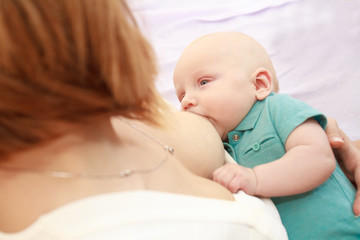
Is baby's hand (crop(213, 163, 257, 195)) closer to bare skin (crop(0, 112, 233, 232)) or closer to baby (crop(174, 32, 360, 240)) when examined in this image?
baby (crop(174, 32, 360, 240))

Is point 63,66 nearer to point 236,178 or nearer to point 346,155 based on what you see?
point 236,178

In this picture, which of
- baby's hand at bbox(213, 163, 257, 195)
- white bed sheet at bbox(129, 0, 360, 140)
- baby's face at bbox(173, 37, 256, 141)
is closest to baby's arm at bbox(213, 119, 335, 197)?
baby's hand at bbox(213, 163, 257, 195)

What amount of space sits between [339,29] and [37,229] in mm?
1653

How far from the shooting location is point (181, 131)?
91 cm

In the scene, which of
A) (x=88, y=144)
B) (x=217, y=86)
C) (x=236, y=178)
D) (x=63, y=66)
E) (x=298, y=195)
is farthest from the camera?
(x=217, y=86)

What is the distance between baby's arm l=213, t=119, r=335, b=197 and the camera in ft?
2.77

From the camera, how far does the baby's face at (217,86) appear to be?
1.03m

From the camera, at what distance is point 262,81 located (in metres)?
1.10

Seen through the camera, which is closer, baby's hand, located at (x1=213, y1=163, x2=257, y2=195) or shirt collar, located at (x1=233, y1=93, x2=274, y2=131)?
baby's hand, located at (x1=213, y1=163, x2=257, y2=195)

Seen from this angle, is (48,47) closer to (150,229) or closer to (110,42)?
(110,42)

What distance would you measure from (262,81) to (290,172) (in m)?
0.32

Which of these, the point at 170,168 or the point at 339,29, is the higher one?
the point at 170,168

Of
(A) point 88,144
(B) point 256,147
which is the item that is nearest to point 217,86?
(B) point 256,147

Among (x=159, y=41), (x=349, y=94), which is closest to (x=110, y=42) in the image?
(x=349, y=94)
